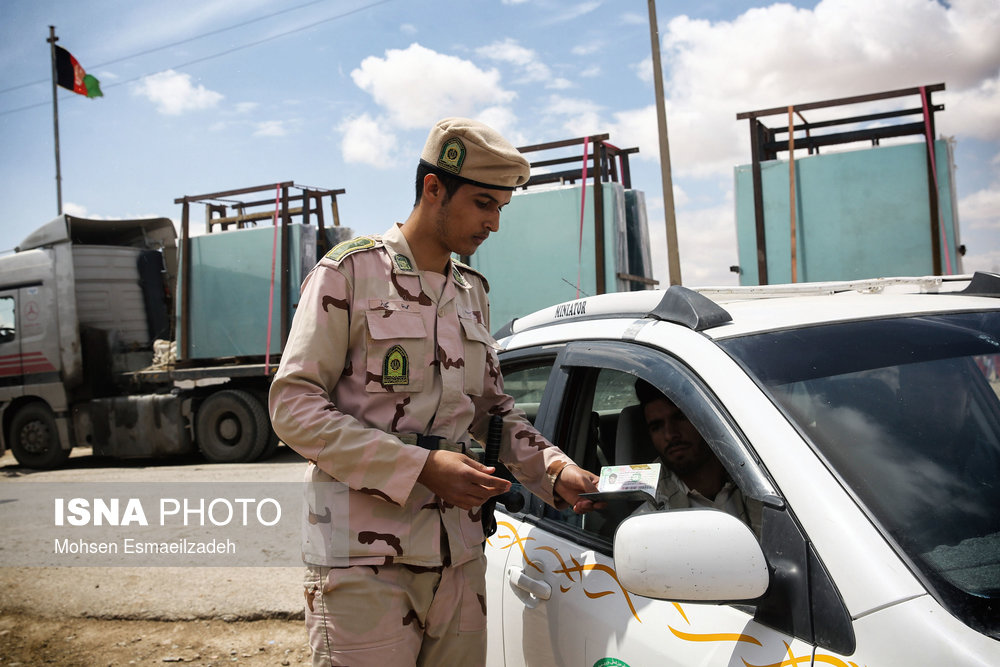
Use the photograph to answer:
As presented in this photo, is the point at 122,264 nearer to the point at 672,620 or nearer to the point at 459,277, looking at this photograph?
the point at 459,277

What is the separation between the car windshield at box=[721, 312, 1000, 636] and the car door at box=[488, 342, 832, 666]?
14cm

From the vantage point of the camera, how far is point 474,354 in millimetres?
1793

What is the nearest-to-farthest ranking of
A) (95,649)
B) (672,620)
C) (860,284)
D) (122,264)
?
(672,620) → (860,284) → (95,649) → (122,264)

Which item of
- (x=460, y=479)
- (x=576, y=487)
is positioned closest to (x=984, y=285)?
(x=576, y=487)

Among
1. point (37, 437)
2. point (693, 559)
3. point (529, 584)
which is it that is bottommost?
point (37, 437)

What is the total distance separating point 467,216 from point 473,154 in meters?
0.14

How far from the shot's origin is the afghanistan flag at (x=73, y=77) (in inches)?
722

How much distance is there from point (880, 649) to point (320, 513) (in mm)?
1044

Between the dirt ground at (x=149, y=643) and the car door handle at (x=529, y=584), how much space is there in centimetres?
204

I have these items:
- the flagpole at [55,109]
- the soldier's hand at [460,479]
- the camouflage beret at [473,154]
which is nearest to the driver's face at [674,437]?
the soldier's hand at [460,479]

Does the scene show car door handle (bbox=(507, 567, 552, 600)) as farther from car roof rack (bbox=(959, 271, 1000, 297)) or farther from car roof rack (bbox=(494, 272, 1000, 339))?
car roof rack (bbox=(959, 271, 1000, 297))

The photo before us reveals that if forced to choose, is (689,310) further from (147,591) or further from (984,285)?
(147,591)

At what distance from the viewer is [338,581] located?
58.4 inches

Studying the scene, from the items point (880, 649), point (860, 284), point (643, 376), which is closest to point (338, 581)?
Result: point (643, 376)
